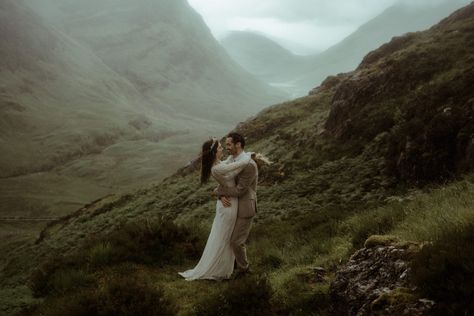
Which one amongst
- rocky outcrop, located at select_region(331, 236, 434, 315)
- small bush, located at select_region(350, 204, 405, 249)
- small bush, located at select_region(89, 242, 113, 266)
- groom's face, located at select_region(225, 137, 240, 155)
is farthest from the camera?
small bush, located at select_region(89, 242, 113, 266)

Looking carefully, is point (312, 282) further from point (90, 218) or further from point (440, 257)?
point (90, 218)

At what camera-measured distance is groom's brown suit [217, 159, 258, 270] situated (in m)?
8.73

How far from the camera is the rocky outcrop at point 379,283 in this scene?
4559 mm

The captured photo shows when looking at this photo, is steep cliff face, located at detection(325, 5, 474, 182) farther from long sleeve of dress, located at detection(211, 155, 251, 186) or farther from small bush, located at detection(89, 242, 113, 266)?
small bush, located at detection(89, 242, 113, 266)

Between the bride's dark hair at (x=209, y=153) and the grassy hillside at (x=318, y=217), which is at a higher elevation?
the bride's dark hair at (x=209, y=153)

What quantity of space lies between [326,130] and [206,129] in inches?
5422

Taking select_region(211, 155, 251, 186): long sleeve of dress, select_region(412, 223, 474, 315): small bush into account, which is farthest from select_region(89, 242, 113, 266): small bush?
select_region(412, 223, 474, 315): small bush

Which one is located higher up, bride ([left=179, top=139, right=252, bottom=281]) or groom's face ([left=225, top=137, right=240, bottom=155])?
groom's face ([left=225, top=137, right=240, bottom=155])

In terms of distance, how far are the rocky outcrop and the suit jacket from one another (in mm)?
3087

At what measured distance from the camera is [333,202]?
48.3 ft

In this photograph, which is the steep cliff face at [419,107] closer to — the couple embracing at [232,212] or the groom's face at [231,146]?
the couple embracing at [232,212]

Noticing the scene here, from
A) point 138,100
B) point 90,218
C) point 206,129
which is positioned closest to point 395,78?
point 90,218

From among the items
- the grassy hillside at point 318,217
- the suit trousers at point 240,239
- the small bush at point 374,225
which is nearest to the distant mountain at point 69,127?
the grassy hillside at point 318,217

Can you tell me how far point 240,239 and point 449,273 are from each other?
4.87m
